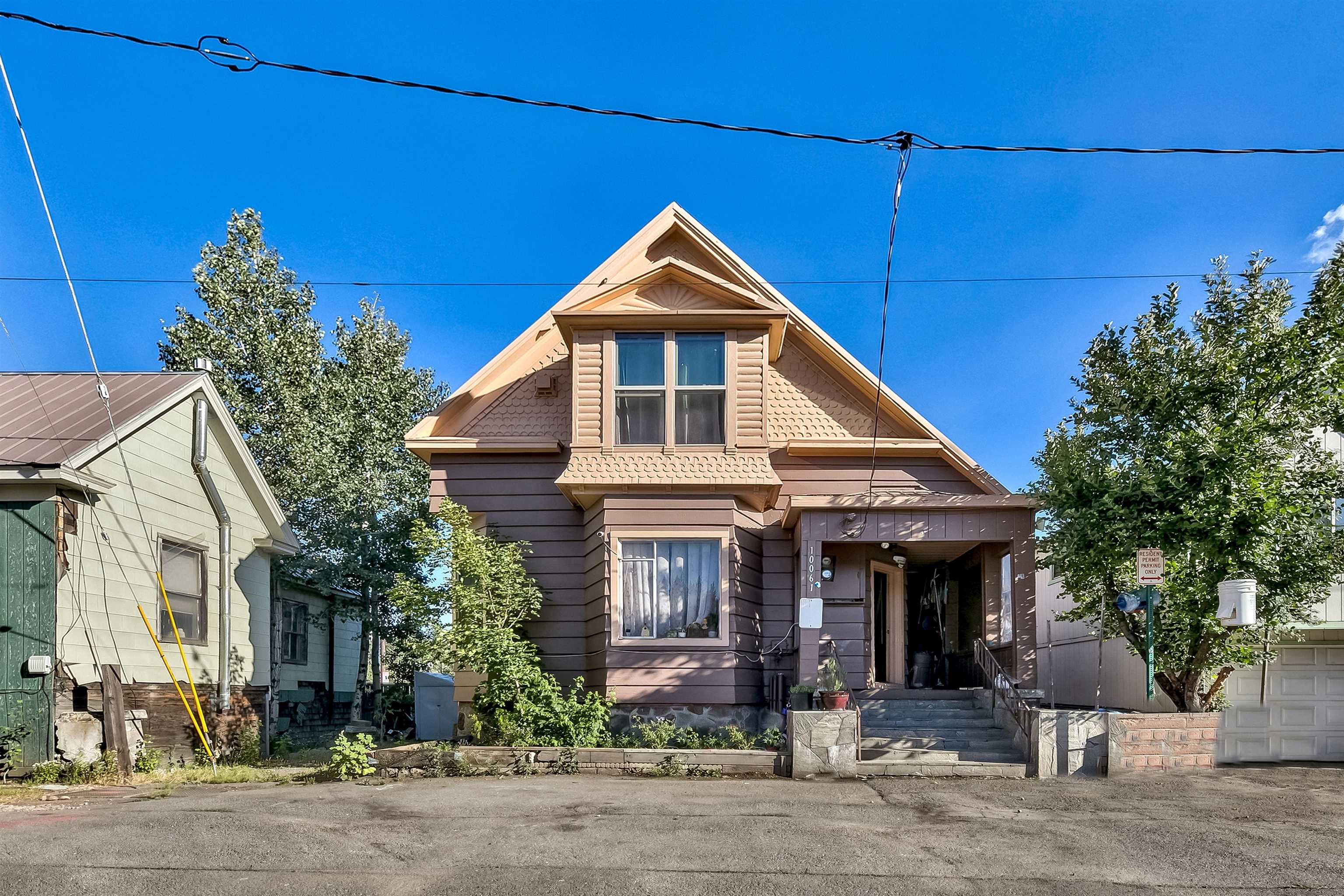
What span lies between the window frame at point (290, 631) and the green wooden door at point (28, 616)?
27.8 ft

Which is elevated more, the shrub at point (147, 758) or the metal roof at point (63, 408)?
the metal roof at point (63, 408)

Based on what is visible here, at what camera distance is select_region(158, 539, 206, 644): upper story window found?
46.2 feet

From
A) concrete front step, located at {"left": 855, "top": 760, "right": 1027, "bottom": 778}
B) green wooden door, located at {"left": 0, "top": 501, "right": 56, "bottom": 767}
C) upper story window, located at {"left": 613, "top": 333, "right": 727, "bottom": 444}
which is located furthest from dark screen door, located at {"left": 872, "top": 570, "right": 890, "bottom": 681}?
green wooden door, located at {"left": 0, "top": 501, "right": 56, "bottom": 767}

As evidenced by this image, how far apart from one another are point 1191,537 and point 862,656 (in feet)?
14.7

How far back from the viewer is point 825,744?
11.0 meters

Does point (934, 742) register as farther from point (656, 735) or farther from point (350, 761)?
point (350, 761)

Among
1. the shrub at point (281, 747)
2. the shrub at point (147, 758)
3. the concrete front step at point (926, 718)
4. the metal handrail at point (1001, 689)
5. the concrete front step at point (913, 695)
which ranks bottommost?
the shrub at point (281, 747)

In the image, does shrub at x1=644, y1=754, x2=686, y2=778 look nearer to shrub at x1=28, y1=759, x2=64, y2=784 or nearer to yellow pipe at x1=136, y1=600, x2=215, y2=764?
yellow pipe at x1=136, y1=600, x2=215, y2=764

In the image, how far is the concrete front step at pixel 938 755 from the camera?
1126cm

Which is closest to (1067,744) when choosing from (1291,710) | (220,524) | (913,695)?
(913,695)

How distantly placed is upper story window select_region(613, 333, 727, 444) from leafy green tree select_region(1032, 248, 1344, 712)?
4.38 m

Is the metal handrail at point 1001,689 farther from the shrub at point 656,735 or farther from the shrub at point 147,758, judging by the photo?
the shrub at point 147,758

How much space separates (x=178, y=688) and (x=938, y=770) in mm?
9305

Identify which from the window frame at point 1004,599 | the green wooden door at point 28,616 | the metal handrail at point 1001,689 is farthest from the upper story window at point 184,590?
the window frame at point 1004,599
